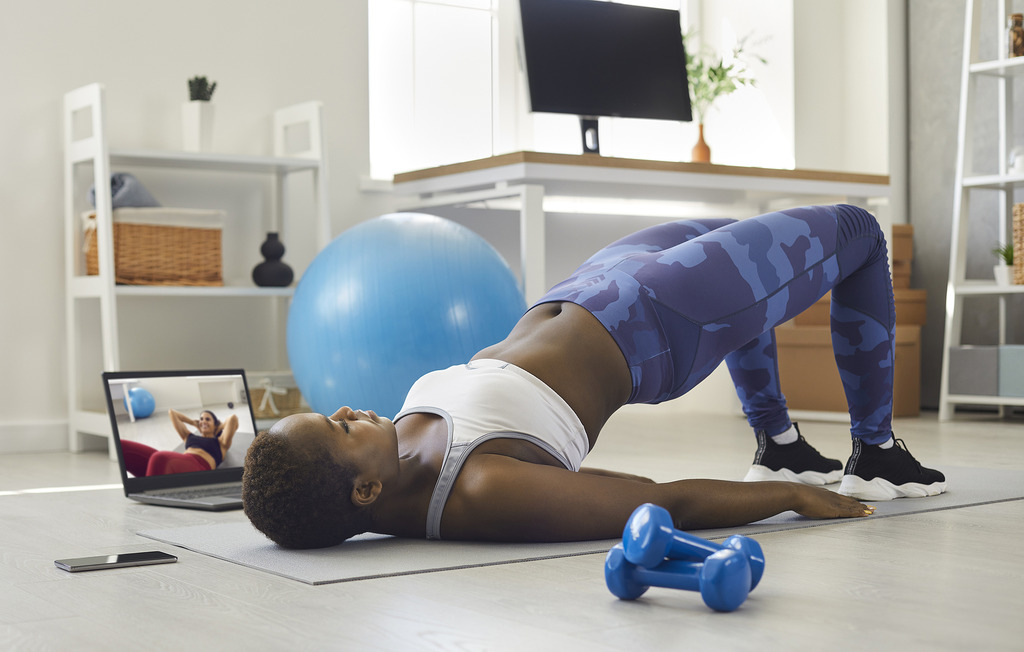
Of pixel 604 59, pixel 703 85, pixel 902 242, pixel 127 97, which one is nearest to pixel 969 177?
pixel 902 242

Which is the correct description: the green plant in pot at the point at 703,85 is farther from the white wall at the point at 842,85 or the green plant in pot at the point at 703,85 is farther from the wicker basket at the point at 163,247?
the wicker basket at the point at 163,247

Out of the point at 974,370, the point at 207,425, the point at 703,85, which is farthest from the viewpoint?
the point at 703,85

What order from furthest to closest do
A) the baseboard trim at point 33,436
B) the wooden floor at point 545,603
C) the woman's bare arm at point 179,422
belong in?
the baseboard trim at point 33,436 → the woman's bare arm at point 179,422 → the wooden floor at point 545,603

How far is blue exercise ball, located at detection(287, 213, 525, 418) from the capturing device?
293 cm

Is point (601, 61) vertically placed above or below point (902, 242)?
above

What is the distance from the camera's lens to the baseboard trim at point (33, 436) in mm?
3547

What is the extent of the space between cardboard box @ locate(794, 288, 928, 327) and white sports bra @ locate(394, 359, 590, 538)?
294cm

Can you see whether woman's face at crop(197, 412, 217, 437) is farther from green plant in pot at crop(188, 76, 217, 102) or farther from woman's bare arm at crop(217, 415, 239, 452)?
green plant in pot at crop(188, 76, 217, 102)

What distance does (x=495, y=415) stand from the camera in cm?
170

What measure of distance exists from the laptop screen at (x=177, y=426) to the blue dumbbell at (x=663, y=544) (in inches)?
59.2

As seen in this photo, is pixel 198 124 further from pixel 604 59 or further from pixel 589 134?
pixel 604 59

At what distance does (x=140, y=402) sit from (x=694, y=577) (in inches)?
65.0

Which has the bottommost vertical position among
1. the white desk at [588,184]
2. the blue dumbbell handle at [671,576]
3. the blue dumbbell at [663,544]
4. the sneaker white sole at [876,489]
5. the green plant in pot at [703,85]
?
the sneaker white sole at [876,489]

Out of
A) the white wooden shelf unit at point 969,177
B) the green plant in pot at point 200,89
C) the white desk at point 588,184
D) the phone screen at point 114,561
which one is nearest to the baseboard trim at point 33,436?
the green plant in pot at point 200,89
